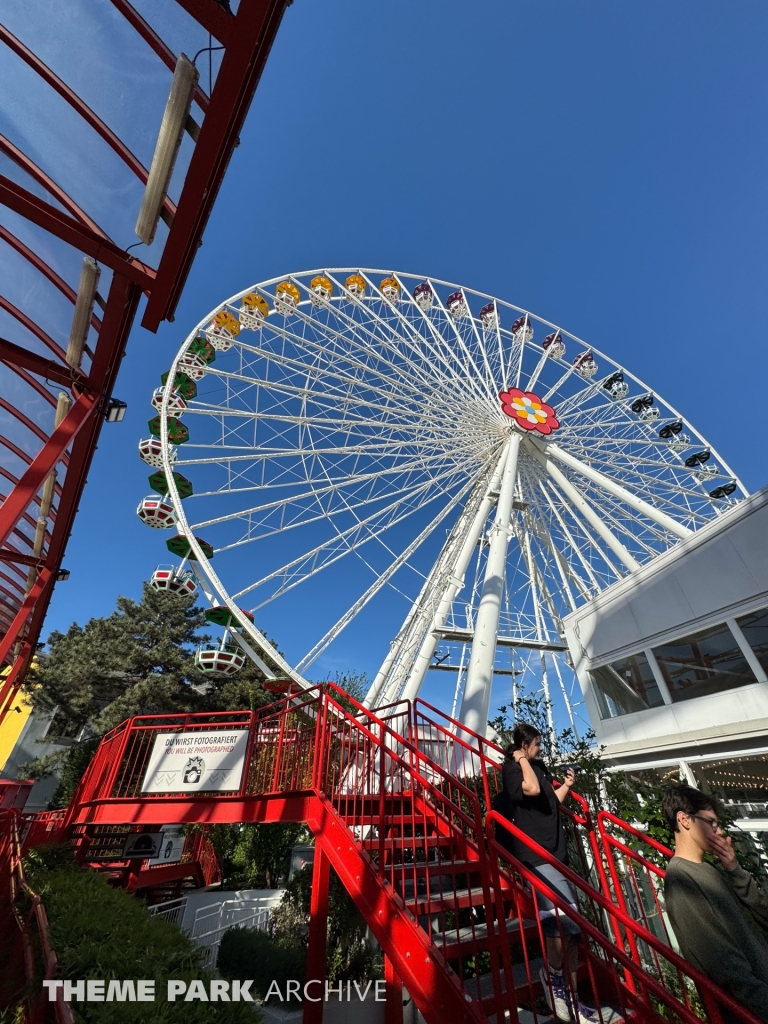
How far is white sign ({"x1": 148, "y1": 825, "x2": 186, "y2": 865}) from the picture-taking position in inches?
432

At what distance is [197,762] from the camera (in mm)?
6164

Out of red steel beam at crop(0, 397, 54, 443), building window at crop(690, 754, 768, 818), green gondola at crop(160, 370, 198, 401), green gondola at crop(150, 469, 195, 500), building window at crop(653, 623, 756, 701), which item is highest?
green gondola at crop(160, 370, 198, 401)

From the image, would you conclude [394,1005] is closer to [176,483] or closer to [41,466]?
[41,466]

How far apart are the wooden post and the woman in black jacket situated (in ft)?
6.17

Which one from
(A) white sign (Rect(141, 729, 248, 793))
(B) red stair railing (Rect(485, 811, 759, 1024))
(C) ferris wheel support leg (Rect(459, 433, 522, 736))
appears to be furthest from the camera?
(C) ferris wheel support leg (Rect(459, 433, 522, 736))

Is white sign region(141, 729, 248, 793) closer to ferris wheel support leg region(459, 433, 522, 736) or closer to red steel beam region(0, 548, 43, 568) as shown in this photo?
red steel beam region(0, 548, 43, 568)

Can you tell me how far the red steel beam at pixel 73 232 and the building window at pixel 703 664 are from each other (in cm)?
890

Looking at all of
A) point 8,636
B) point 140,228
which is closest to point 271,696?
point 8,636

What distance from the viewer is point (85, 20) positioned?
354cm

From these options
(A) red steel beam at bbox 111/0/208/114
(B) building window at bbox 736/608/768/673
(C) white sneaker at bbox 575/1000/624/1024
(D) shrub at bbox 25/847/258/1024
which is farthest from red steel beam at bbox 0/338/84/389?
(B) building window at bbox 736/608/768/673

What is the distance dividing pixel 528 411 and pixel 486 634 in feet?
31.4

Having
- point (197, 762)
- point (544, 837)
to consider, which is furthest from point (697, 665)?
point (197, 762)

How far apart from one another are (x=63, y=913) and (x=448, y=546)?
12.9 m

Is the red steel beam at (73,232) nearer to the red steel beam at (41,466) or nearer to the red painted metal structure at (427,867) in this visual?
the red steel beam at (41,466)
